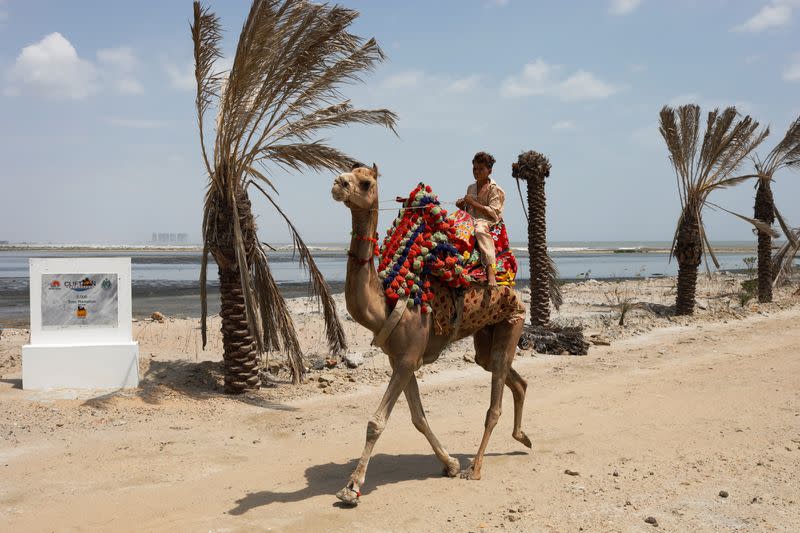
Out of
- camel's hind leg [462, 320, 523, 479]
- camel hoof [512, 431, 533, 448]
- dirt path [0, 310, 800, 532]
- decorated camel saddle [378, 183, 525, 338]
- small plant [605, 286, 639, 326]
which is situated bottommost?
dirt path [0, 310, 800, 532]

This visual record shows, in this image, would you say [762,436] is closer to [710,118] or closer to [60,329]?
[60,329]

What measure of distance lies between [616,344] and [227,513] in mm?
9571

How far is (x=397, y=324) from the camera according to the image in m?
5.39

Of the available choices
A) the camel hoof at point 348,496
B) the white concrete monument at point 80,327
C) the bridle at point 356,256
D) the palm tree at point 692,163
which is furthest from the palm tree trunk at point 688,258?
the camel hoof at point 348,496

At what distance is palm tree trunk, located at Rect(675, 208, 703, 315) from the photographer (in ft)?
56.5

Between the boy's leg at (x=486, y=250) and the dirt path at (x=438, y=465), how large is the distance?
5.88 ft

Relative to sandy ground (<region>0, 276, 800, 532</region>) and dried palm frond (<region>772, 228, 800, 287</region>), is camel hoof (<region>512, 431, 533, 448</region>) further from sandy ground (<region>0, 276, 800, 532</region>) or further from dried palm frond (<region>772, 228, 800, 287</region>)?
dried palm frond (<region>772, 228, 800, 287</region>)

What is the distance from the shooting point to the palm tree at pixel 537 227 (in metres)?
14.1

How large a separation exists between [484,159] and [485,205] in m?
0.44

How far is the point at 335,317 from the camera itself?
33.2ft

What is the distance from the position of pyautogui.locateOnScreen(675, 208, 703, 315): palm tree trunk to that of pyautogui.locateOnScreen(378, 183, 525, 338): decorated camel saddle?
12831 mm

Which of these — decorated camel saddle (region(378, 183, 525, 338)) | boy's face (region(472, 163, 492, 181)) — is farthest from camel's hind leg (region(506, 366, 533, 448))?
boy's face (region(472, 163, 492, 181))

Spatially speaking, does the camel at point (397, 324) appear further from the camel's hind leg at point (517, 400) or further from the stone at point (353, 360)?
the stone at point (353, 360)

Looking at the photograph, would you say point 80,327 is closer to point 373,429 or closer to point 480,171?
point 373,429
